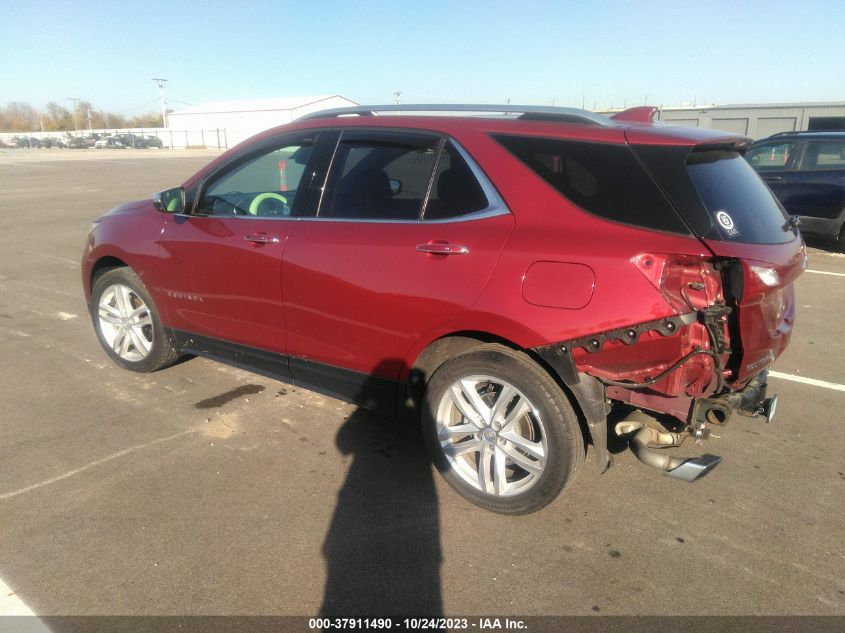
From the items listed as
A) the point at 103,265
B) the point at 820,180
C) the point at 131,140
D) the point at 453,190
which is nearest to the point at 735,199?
the point at 453,190

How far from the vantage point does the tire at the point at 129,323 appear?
4.63 meters

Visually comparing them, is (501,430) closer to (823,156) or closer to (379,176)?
(379,176)

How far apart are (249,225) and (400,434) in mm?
1509

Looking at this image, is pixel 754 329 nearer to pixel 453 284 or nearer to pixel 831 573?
pixel 831 573

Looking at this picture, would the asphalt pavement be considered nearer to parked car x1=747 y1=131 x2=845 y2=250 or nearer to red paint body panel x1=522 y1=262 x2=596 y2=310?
red paint body panel x1=522 y1=262 x2=596 y2=310

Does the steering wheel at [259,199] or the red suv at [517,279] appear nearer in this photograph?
the red suv at [517,279]

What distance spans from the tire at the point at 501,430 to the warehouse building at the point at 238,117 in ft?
203

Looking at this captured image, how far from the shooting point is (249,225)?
3873 mm

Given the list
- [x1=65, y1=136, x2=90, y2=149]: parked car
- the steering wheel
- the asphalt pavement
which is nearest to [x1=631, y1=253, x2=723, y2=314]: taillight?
the asphalt pavement

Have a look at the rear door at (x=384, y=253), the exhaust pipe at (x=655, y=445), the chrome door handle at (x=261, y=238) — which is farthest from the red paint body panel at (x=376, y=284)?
the exhaust pipe at (x=655, y=445)

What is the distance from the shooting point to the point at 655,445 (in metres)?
3.14

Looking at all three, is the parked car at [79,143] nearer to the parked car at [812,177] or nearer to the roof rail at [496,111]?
the parked car at [812,177]

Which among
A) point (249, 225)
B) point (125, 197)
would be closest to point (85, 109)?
point (125, 197)

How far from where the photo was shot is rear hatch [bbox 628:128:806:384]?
8.88ft
